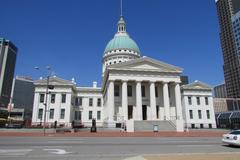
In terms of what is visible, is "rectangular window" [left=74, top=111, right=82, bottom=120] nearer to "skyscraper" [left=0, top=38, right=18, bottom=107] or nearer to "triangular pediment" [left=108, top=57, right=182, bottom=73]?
"triangular pediment" [left=108, top=57, right=182, bottom=73]

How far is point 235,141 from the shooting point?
49.7ft

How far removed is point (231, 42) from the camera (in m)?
133

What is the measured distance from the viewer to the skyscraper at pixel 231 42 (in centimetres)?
12488

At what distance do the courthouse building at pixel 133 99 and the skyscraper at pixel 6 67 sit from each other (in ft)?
311

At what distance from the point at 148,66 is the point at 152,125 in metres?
14.8

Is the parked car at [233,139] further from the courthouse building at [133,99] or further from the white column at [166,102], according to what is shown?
the white column at [166,102]

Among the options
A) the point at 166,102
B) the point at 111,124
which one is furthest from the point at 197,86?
the point at 111,124

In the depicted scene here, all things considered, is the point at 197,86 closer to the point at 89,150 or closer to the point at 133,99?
the point at 133,99

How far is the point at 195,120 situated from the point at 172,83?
17.4 m

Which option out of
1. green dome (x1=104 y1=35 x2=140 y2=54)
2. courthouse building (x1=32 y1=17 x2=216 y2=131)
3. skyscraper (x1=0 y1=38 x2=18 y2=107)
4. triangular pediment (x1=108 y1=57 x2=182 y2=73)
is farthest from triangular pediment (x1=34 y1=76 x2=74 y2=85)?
skyscraper (x1=0 y1=38 x2=18 y2=107)

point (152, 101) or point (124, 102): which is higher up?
point (152, 101)

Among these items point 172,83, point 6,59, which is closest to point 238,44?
point 172,83

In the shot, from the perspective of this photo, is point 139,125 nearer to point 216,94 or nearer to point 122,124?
point 122,124

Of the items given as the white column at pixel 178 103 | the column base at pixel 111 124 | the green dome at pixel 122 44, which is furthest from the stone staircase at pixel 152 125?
the green dome at pixel 122 44
